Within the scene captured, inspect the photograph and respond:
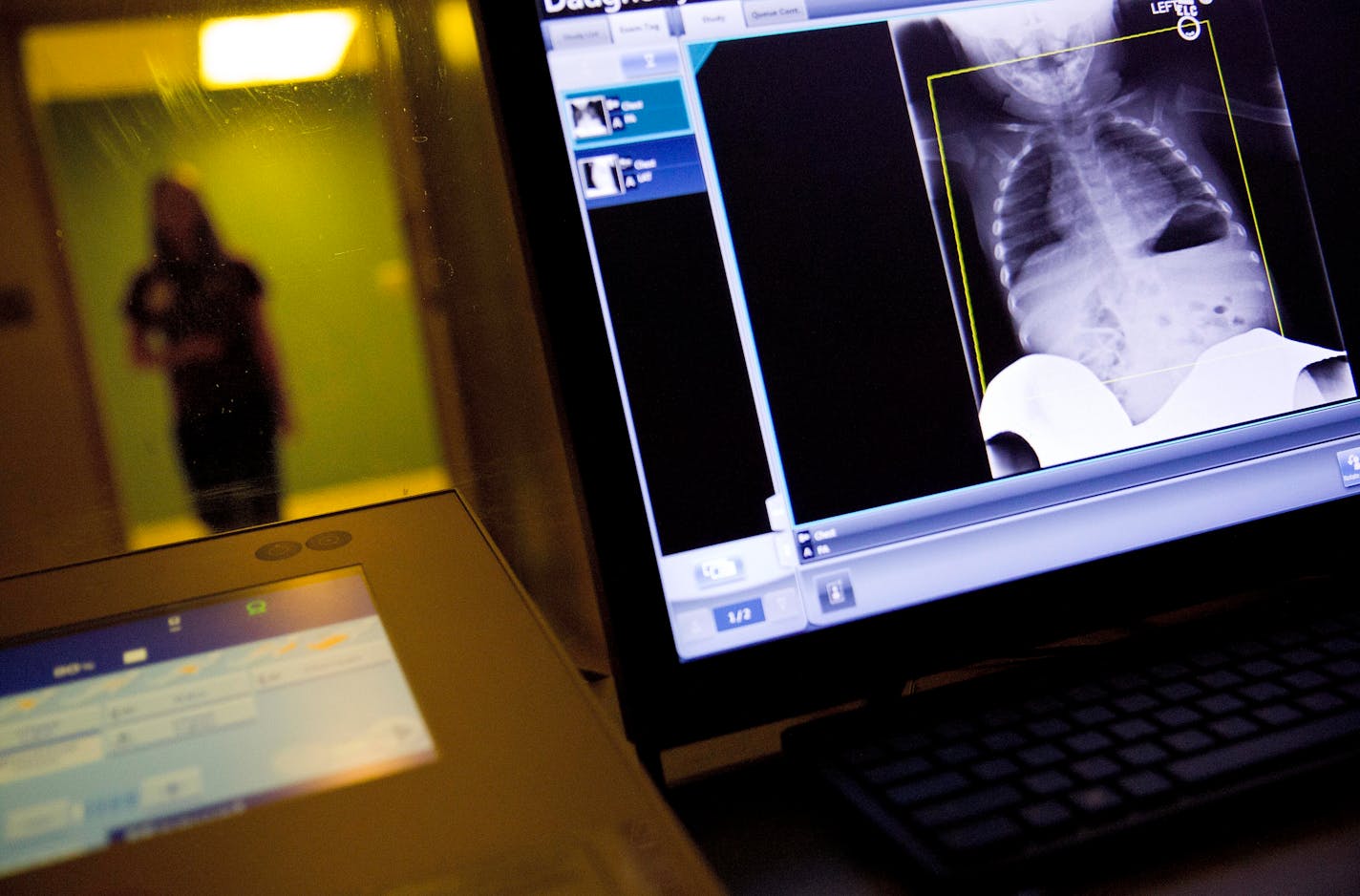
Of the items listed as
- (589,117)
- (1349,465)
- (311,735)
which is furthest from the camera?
(1349,465)

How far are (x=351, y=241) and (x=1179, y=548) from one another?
536 mm

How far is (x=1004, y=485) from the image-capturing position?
56cm

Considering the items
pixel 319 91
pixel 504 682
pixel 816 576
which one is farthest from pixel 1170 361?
pixel 319 91

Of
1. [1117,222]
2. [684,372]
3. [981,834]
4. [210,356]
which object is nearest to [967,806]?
[981,834]

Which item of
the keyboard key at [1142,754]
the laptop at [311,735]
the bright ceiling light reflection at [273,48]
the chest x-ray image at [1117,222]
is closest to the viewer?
the laptop at [311,735]

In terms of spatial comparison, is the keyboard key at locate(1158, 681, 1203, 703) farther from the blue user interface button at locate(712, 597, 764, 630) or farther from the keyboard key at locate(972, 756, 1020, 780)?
the blue user interface button at locate(712, 597, 764, 630)

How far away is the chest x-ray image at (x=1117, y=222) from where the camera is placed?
58 cm

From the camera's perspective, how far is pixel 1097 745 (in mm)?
488

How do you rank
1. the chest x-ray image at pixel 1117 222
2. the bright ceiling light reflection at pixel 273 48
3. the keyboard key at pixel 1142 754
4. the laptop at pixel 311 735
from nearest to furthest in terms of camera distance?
the laptop at pixel 311 735 → the keyboard key at pixel 1142 754 → the chest x-ray image at pixel 1117 222 → the bright ceiling light reflection at pixel 273 48

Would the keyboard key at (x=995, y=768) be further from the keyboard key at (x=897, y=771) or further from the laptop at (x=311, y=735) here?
the laptop at (x=311, y=735)

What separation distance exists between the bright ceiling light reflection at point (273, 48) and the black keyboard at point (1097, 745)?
1.71ft

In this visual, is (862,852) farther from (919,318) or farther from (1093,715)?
(919,318)

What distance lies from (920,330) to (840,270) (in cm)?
5

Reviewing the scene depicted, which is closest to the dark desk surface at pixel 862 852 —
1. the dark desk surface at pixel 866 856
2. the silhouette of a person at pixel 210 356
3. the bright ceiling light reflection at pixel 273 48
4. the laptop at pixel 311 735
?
the dark desk surface at pixel 866 856
